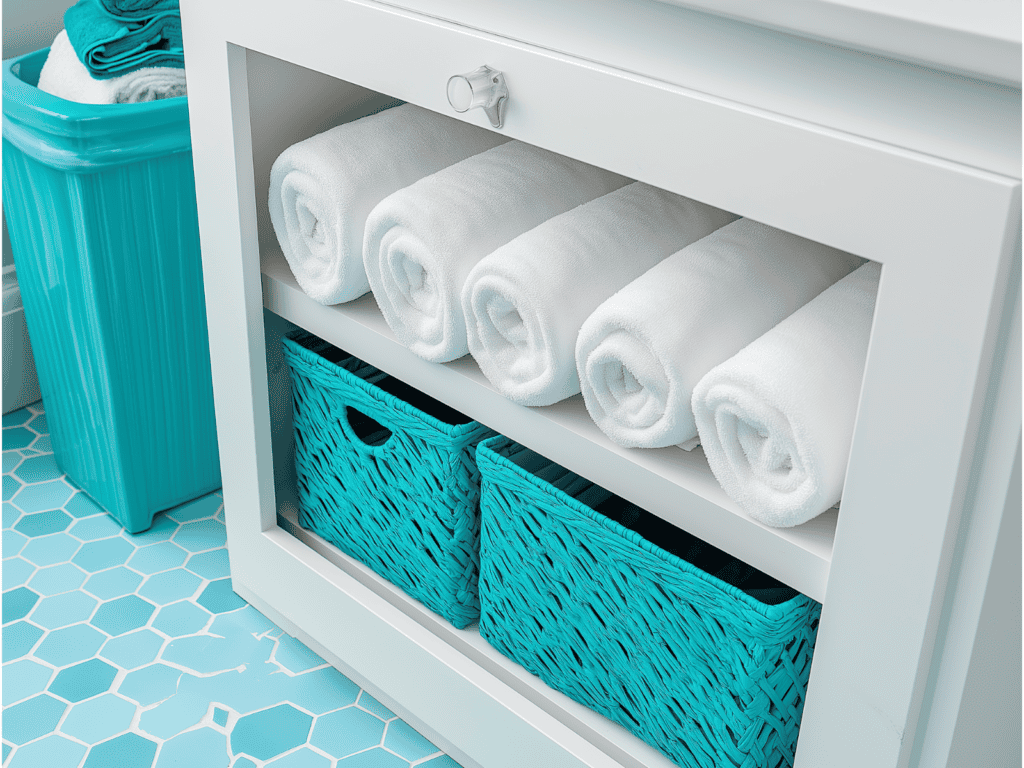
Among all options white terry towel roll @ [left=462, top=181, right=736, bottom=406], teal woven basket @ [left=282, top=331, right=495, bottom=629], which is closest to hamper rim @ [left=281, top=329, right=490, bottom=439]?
teal woven basket @ [left=282, top=331, right=495, bottom=629]

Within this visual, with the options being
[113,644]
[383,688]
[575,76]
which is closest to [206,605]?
[113,644]

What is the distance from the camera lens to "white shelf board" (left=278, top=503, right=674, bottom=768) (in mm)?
870

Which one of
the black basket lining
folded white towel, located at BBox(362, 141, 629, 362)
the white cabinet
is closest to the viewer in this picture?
the white cabinet

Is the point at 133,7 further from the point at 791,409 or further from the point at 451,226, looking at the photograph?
Answer: the point at 791,409

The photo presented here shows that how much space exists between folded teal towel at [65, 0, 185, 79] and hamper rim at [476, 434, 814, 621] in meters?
0.55

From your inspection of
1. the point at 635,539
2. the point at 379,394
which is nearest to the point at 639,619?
the point at 635,539

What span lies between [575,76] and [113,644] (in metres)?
0.79

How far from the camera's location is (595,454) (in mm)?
755

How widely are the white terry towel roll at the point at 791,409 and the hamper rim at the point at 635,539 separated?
0.06 m

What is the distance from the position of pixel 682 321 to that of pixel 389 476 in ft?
1.27

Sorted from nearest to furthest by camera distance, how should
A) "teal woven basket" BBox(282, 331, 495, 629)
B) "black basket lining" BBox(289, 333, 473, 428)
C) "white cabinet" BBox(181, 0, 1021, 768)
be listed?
"white cabinet" BBox(181, 0, 1021, 768), "teal woven basket" BBox(282, 331, 495, 629), "black basket lining" BBox(289, 333, 473, 428)

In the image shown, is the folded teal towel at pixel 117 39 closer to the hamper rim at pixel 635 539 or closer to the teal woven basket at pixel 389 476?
the teal woven basket at pixel 389 476

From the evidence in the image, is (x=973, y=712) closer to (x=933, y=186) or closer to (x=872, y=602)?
(x=872, y=602)

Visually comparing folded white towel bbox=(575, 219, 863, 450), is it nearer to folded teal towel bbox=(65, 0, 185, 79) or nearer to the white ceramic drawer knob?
the white ceramic drawer knob
